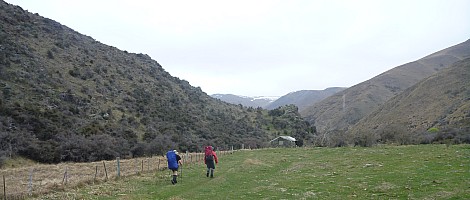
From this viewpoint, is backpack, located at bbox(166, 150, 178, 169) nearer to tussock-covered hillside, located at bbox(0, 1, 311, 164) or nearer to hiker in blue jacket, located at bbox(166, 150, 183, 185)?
hiker in blue jacket, located at bbox(166, 150, 183, 185)

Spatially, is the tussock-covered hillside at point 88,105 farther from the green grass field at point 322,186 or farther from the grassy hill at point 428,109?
the grassy hill at point 428,109

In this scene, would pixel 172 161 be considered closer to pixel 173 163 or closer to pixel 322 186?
pixel 173 163

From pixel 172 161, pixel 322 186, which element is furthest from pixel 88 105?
pixel 322 186

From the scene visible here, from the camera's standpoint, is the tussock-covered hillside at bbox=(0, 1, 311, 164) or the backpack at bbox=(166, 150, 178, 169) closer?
the backpack at bbox=(166, 150, 178, 169)

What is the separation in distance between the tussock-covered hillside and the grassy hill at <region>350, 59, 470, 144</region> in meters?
30.8

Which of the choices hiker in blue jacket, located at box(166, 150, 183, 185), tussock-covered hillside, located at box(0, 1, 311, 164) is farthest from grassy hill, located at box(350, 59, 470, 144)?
hiker in blue jacket, located at box(166, 150, 183, 185)

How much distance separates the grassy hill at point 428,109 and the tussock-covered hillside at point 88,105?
101 feet

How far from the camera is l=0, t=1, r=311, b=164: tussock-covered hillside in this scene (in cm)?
4384

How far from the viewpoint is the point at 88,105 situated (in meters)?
59.6

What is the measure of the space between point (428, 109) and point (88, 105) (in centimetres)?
8298

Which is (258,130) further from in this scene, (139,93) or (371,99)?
(371,99)

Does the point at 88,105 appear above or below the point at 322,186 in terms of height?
above

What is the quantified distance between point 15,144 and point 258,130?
70624 mm

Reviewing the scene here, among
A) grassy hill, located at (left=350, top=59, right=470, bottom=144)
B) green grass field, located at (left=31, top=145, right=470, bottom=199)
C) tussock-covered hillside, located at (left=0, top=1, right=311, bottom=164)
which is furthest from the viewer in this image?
grassy hill, located at (left=350, top=59, right=470, bottom=144)
